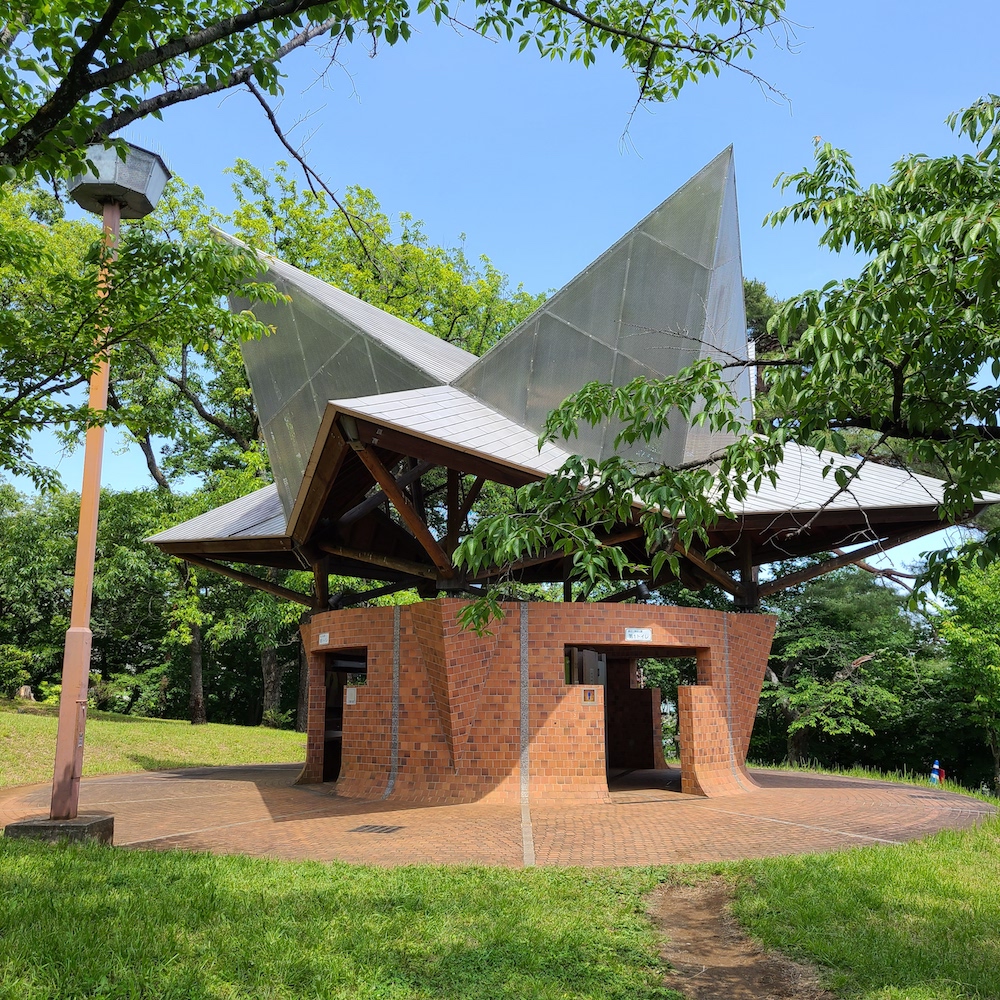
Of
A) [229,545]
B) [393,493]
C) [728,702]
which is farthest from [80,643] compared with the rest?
[728,702]

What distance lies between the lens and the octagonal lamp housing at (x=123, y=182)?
909 cm

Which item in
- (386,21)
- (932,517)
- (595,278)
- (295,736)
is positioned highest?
(595,278)

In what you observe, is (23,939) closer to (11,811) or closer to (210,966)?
(210,966)

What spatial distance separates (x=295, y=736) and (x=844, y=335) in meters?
25.5

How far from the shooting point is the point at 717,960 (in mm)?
5422

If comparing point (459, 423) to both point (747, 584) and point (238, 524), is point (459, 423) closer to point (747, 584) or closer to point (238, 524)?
point (747, 584)

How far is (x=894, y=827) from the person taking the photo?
962 centimetres

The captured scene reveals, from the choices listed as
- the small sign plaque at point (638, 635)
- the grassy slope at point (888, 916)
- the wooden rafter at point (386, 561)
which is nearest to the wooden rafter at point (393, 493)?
the wooden rafter at point (386, 561)

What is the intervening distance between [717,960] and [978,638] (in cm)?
2170

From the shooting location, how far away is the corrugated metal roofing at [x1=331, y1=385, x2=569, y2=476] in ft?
36.7

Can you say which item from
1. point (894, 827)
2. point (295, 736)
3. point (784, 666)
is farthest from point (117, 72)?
point (784, 666)

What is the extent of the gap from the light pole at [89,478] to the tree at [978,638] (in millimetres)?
22139

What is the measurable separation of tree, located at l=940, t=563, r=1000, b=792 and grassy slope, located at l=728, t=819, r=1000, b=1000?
57.7 feet

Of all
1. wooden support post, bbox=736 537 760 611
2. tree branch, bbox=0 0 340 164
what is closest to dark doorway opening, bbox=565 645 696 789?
wooden support post, bbox=736 537 760 611
